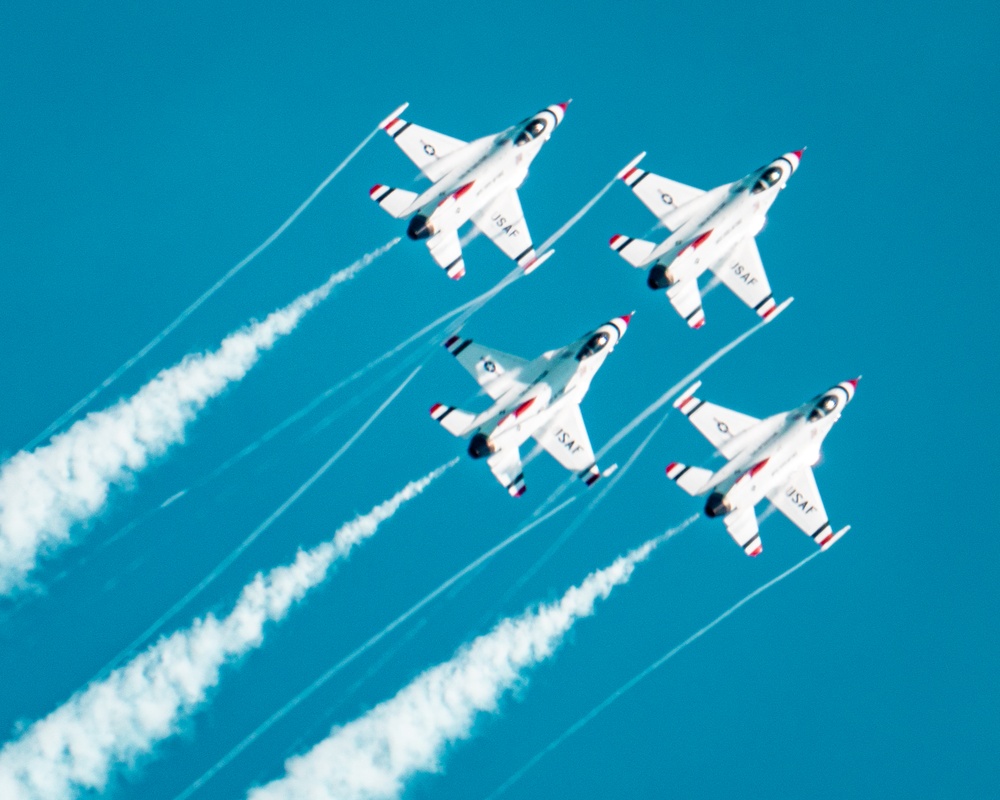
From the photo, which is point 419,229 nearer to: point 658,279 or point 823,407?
point 658,279

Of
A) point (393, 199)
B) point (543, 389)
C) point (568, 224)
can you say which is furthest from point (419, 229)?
point (543, 389)

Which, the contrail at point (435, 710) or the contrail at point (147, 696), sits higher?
the contrail at point (147, 696)

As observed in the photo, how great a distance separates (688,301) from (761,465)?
6753 millimetres

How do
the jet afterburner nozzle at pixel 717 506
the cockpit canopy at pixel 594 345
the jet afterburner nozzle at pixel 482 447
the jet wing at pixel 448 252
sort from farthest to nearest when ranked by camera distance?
the cockpit canopy at pixel 594 345, the jet wing at pixel 448 252, the jet afterburner nozzle at pixel 717 506, the jet afterburner nozzle at pixel 482 447

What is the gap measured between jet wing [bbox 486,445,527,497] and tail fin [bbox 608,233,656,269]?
8.30 m

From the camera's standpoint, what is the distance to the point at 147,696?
4869 cm

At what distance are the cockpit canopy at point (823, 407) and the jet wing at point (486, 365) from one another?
36.5 feet

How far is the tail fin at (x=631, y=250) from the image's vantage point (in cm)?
5184

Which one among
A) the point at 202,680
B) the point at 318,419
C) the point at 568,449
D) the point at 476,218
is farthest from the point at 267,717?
the point at 476,218

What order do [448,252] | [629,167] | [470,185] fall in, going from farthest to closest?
[629,167] → [448,252] → [470,185]

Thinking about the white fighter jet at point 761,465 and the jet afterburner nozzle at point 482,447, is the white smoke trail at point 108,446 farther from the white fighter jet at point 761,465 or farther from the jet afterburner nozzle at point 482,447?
the white fighter jet at point 761,465

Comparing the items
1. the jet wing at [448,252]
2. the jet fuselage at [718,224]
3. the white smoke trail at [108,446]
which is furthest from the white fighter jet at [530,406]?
the white smoke trail at [108,446]

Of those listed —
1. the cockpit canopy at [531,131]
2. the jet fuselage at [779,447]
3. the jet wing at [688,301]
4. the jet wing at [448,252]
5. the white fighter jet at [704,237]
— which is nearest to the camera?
the jet wing at [448,252]

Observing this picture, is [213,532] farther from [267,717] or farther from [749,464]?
[749,464]
